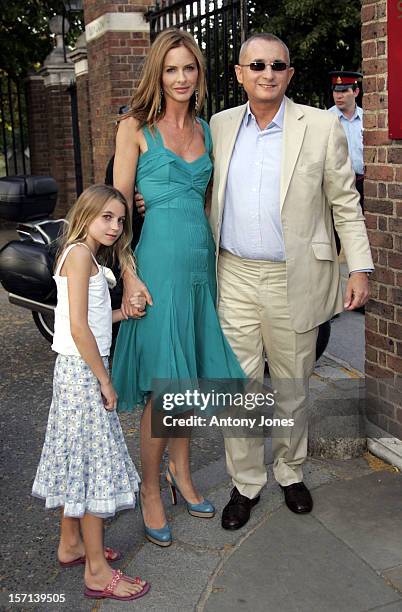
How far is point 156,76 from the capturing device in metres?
3.29

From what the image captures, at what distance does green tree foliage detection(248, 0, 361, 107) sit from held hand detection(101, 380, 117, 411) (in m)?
12.5

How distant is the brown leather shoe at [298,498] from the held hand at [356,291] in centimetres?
86

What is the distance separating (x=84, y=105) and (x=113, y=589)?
8546mm

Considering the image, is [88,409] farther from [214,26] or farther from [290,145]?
[214,26]

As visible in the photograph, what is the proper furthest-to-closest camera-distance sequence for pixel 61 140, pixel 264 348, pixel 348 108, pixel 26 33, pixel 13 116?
pixel 13 116
pixel 26 33
pixel 61 140
pixel 348 108
pixel 264 348

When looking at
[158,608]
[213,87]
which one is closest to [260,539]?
[158,608]

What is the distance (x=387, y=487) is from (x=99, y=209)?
1.84 meters

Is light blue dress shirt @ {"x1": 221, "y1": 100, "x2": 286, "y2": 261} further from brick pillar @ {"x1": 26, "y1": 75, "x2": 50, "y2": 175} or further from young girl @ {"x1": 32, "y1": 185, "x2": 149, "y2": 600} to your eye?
brick pillar @ {"x1": 26, "y1": 75, "x2": 50, "y2": 175}

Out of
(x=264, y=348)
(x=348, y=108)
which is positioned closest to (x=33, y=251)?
(x=264, y=348)

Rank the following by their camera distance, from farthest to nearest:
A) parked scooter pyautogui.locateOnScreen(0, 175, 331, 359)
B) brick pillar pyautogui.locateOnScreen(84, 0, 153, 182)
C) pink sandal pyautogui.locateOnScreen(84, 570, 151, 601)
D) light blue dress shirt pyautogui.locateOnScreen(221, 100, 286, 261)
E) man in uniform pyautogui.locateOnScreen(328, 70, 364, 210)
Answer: brick pillar pyautogui.locateOnScreen(84, 0, 153, 182) < man in uniform pyautogui.locateOnScreen(328, 70, 364, 210) < parked scooter pyautogui.locateOnScreen(0, 175, 331, 359) < light blue dress shirt pyautogui.locateOnScreen(221, 100, 286, 261) < pink sandal pyautogui.locateOnScreen(84, 570, 151, 601)

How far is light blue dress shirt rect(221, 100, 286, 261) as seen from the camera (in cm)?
336

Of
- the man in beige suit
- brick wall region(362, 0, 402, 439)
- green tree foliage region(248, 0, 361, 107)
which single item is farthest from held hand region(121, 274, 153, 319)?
green tree foliage region(248, 0, 361, 107)

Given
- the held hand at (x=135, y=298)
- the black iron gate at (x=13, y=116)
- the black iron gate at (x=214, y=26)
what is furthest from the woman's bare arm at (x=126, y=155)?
the black iron gate at (x=13, y=116)

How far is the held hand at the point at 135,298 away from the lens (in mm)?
3307
